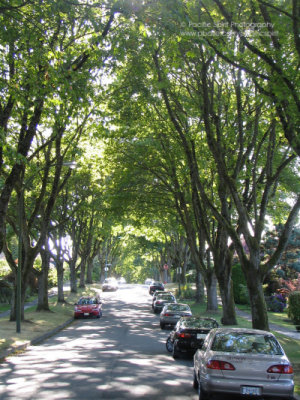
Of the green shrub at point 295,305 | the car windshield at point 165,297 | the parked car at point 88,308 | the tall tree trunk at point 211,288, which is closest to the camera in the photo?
the green shrub at point 295,305

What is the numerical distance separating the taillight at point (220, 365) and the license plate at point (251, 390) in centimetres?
35

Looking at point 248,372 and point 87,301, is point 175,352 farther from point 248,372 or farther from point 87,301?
point 87,301

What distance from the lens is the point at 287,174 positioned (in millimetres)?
21750

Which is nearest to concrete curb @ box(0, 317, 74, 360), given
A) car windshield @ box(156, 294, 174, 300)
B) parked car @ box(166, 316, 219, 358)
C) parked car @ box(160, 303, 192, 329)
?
parked car @ box(166, 316, 219, 358)

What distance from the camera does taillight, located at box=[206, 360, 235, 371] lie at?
7434 mm

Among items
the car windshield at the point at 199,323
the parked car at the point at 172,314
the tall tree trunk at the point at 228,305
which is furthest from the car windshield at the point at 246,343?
the parked car at the point at 172,314

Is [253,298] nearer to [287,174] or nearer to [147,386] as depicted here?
[147,386]

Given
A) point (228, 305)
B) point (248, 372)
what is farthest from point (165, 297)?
point (248, 372)

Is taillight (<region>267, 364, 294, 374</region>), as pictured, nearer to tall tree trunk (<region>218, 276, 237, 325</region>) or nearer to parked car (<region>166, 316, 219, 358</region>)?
parked car (<region>166, 316, 219, 358</region>)

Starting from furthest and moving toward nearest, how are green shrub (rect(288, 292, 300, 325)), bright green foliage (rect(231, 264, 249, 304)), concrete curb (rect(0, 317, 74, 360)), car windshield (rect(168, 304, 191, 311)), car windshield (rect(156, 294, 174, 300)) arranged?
bright green foliage (rect(231, 264, 249, 304)) < car windshield (rect(156, 294, 174, 300)) < green shrub (rect(288, 292, 300, 325)) < car windshield (rect(168, 304, 191, 311)) < concrete curb (rect(0, 317, 74, 360))

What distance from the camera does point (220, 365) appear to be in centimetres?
749

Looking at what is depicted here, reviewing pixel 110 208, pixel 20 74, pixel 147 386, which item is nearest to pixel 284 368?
pixel 147 386

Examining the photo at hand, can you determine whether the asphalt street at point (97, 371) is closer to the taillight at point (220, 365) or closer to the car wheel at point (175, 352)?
the car wheel at point (175, 352)

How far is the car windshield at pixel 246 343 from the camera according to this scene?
306 inches
